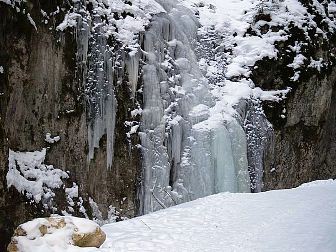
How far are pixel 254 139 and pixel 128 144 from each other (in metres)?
2.76

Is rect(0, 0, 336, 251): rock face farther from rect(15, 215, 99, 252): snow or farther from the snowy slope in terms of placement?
rect(15, 215, 99, 252): snow

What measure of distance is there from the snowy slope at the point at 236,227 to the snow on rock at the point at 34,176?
131 inches

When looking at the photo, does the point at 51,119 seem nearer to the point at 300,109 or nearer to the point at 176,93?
the point at 176,93

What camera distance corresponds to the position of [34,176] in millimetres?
7898

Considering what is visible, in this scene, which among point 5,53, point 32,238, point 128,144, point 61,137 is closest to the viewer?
point 32,238

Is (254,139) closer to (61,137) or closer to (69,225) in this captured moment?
(61,137)

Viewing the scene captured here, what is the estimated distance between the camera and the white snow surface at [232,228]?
13.7 feet

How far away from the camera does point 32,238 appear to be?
3896mm

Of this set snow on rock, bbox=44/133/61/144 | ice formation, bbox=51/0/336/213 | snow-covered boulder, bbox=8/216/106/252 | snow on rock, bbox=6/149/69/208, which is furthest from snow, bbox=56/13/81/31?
snow-covered boulder, bbox=8/216/106/252

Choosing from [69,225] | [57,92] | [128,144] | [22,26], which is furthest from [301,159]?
[69,225]

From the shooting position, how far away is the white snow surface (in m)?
4.19

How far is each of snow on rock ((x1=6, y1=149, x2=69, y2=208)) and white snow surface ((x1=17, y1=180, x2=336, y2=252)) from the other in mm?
3334

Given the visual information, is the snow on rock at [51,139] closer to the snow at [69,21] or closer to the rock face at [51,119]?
the rock face at [51,119]

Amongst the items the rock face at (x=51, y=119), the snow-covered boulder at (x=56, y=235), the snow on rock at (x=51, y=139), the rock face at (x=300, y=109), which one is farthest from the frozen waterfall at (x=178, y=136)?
the snow-covered boulder at (x=56, y=235)
